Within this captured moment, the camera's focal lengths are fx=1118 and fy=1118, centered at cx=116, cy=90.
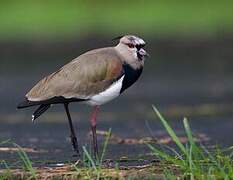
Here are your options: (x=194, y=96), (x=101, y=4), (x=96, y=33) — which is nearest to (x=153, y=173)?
(x=194, y=96)

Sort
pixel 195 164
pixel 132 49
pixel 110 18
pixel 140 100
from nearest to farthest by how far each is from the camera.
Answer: pixel 195 164 → pixel 132 49 → pixel 140 100 → pixel 110 18

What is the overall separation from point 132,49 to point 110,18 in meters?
17.7

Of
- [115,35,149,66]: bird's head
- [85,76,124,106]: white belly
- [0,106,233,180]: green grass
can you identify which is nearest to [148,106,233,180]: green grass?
[0,106,233,180]: green grass

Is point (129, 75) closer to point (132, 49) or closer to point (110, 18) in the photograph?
point (132, 49)

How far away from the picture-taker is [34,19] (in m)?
25.4

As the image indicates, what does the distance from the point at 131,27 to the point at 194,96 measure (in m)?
9.24

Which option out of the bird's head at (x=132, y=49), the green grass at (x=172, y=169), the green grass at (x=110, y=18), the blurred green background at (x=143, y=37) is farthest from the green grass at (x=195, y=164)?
the green grass at (x=110, y=18)

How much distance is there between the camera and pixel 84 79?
26.0ft

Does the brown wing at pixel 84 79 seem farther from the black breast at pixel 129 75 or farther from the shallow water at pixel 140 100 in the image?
the shallow water at pixel 140 100

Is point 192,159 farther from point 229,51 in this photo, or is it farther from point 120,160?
point 229,51

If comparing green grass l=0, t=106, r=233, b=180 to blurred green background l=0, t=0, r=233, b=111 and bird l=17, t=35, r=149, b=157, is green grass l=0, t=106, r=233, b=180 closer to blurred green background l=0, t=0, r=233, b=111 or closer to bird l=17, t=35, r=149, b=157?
bird l=17, t=35, r=149, b=157

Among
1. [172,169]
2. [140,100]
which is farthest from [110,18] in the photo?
[172,169]

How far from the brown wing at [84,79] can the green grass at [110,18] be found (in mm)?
14043

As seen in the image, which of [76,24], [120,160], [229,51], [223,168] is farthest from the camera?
[76,24]
